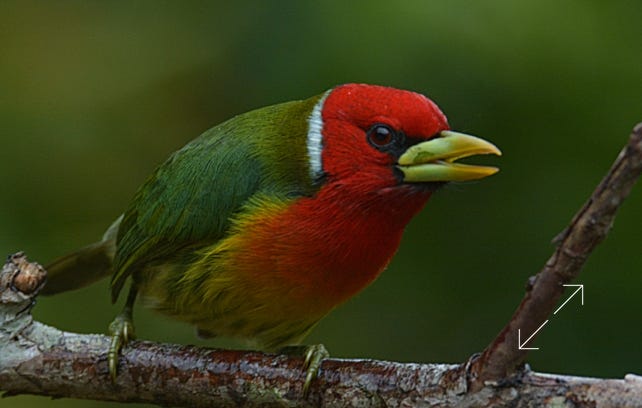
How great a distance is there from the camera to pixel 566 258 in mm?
2379

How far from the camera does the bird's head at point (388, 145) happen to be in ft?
10.7

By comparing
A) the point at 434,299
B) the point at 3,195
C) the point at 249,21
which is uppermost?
the point at 249,21

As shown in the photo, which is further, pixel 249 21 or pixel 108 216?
pixel 108 216

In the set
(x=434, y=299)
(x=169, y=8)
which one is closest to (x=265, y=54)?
(x=169, y=8)

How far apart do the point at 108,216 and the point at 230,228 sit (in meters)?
1.58

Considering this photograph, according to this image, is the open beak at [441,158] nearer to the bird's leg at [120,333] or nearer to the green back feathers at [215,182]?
the green back feathers at [215,182]

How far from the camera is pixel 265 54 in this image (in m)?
4.20

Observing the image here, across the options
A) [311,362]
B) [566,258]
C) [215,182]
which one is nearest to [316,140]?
[215,182]

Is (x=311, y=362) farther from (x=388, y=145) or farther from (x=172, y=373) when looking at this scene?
(x=388, y=145)

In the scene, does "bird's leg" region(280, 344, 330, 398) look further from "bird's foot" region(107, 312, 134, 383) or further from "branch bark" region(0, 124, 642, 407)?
"bird's foot" region(107, 312, 134, 383)

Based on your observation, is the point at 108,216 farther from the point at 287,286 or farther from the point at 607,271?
the point at 607,271

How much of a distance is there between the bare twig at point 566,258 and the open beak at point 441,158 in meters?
0.66

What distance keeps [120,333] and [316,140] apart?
88 cm

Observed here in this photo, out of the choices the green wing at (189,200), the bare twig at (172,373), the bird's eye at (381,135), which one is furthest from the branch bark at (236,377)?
the bird's eye at (381,135)
